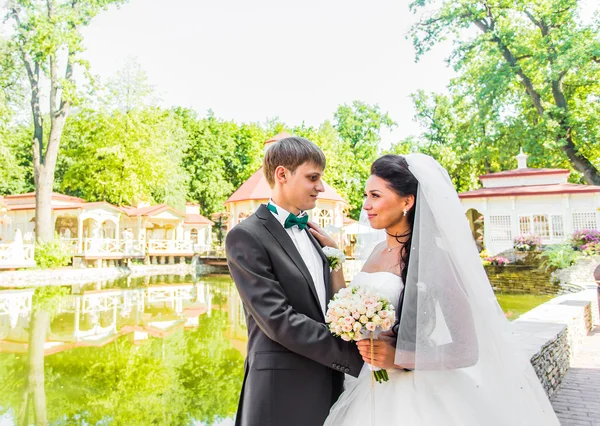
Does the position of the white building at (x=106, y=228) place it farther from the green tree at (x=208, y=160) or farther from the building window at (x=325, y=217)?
the building window at (x=325, y=217)

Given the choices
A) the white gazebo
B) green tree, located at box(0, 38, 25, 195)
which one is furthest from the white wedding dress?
green tree, located at box(0, 38, 25, 195)

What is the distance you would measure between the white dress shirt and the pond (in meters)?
3.50

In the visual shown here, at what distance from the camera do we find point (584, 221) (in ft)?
71.0

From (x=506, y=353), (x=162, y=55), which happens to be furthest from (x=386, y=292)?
(x=162, y=55)

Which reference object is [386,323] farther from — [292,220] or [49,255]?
[49,255]

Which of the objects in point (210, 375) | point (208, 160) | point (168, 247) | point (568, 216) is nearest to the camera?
point (210, 375)

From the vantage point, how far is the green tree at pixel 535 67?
21.0 metres

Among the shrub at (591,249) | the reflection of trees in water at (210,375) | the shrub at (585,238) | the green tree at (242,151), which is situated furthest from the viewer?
the green tree at (242,151)

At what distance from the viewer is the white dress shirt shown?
7.09 ft

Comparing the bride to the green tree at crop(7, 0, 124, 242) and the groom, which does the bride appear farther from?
the green tree at crop(7, 0, 124, 242)

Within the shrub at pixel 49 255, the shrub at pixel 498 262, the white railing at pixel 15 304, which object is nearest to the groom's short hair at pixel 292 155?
the white railing at pixel 15 304

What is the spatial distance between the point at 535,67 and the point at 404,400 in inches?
986

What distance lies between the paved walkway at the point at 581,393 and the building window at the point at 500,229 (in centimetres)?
1770

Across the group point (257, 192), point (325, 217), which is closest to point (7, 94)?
point (257, 192)
